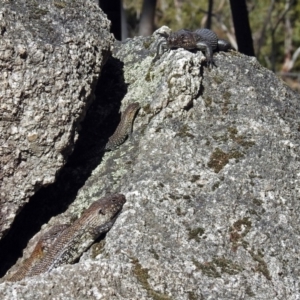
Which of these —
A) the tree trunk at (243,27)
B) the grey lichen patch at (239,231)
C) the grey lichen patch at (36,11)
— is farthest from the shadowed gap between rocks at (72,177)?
the tree trunk at (243,27)

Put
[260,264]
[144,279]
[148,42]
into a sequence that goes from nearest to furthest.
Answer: [144,279]
[260,264]
[148,42]

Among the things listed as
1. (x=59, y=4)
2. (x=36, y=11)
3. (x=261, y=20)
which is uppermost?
(x=261, y=20)

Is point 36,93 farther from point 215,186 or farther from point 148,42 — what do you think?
point 148,42

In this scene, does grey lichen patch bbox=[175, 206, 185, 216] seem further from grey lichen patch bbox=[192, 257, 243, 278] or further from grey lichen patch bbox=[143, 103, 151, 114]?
grey lichen patch bbox=[143, 103, 151, 114]

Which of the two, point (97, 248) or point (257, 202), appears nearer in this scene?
point (97, 248)

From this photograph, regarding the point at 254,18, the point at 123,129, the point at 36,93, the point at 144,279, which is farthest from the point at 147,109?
the point at 254,18

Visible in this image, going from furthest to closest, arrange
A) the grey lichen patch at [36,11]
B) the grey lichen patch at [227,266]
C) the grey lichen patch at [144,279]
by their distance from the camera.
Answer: the grey lichen patch at [36,11] < the grey lichen patch at [227,266] < the grey lichen patch at [144,279]

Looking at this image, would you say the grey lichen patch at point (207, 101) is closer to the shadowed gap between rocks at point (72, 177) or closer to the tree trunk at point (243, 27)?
the shadowed gap between rocks at point (72, 177)
